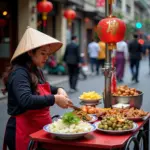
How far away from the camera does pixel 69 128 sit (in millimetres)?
3246

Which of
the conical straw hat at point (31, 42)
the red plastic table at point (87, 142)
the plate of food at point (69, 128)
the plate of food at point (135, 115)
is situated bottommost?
the red plastic table at point (87, 142)

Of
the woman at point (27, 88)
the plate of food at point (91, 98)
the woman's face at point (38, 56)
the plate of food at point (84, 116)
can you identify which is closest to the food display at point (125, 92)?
the plate of food at point (91, 98)

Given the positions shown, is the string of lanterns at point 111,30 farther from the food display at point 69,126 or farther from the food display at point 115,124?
the food display at point 69,126

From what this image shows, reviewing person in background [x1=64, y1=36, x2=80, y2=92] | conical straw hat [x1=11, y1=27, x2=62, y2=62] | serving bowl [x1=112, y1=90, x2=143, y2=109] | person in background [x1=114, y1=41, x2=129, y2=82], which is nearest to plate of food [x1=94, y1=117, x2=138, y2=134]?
conical straw hat [x1=11, y1=27, x2=62, y2=62]

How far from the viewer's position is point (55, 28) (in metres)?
20.7

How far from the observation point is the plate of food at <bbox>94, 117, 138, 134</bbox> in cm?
343

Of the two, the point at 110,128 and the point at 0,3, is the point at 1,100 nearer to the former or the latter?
the point at 0,3

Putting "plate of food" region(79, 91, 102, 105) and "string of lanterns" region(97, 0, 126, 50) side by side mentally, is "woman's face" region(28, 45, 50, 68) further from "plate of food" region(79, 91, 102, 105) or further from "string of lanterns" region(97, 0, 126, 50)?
"plate of food" region(79, 91, 102, 105)

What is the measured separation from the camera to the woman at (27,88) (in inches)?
132

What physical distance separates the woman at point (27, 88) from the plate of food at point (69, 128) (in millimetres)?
165

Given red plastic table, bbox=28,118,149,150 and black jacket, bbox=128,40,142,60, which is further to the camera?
black jacket, bbox=128,40,142,60

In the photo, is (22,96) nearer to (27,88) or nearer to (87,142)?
(27,88)

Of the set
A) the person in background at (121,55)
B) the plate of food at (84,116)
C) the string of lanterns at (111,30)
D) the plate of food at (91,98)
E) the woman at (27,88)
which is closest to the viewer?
the woman at (27,88)

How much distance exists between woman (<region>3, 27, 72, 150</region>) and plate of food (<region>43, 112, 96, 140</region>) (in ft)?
0.54
